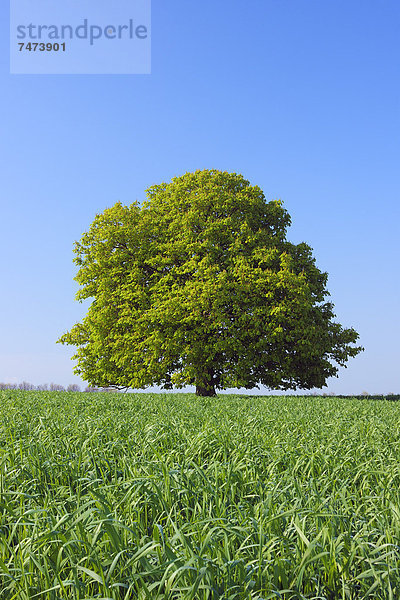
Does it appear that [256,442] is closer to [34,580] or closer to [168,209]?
[34,580]

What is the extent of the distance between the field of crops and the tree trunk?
1563cm

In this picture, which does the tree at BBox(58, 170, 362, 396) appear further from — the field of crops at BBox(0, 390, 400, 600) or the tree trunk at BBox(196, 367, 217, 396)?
the field of crops at BBox(0, 390, 400, 600)

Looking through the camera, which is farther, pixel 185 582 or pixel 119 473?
pixel 119 473

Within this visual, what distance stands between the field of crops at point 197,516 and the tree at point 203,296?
14.6m

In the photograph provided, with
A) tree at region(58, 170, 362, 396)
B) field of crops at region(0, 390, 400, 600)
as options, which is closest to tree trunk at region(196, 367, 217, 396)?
tree at region(58, 170, 362, 396)

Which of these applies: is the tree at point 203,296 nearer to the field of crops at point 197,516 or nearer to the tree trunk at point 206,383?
the tree trunk at point 206,383

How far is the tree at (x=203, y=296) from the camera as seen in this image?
2266 cm

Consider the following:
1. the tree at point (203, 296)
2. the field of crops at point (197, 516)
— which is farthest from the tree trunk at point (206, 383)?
the field of crops at point (197, 516)

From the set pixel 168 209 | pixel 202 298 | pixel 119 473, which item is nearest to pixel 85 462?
pixel 119 473

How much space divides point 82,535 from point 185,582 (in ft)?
3.22

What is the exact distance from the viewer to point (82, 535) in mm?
3387

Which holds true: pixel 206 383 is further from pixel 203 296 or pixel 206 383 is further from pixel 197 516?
pixel 197 516

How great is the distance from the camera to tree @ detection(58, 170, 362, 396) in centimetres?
2266

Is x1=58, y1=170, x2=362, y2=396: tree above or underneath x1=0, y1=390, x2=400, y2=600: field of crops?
above
